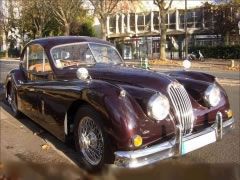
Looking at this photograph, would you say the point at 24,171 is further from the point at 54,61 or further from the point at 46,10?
the point at 46,10

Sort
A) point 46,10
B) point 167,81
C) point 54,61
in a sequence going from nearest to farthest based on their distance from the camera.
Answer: point 167,81
point 54,61
point 46,10

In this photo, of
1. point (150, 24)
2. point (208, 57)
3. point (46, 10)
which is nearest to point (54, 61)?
point (208, 57)

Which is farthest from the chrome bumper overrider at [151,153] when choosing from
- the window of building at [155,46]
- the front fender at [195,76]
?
the window of building at [155,46]

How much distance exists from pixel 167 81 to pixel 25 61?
151 inches

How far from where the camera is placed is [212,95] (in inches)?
245

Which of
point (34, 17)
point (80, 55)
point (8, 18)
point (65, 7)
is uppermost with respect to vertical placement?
point (65, 7)

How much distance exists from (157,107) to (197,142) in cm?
70

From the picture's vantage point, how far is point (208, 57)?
4519cm

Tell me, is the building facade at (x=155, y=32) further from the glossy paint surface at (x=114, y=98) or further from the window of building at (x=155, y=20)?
the glossy paint surface at (x=114, y=98)

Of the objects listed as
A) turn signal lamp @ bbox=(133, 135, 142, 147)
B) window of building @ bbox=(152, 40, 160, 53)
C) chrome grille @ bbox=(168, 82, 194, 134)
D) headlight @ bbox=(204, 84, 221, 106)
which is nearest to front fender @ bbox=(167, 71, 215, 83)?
headlight @ bbox=(204, 84, 221, 106)

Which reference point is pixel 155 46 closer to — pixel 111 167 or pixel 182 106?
pixel 182 106

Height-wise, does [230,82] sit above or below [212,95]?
below

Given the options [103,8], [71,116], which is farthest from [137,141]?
[103,8]

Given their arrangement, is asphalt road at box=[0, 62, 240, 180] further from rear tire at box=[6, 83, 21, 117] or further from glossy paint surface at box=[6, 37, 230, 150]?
rear tire at box=[6, 83, 21, 117]
